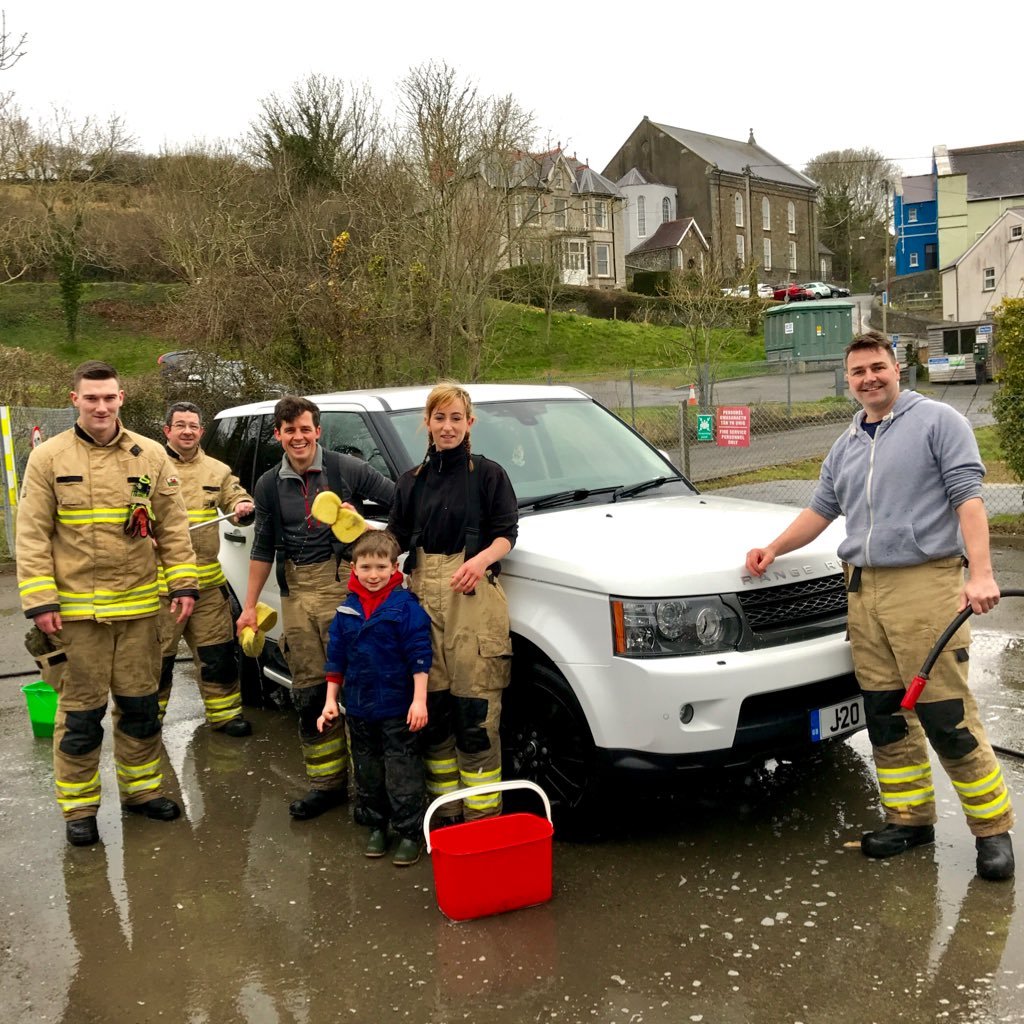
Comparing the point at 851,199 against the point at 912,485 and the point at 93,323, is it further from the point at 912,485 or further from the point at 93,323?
the point at 912,485

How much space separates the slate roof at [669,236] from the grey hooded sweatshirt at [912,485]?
6342 cm

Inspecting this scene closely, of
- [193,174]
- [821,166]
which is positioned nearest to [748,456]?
[193,174]

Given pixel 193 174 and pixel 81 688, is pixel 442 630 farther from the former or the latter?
pixel 193 174

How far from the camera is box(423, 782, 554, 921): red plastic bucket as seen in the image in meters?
3.74

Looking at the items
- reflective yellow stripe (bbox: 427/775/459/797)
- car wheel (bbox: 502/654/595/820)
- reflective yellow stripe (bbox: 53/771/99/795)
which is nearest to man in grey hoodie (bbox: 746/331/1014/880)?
car wheel (bbox: 502/654/595/820)

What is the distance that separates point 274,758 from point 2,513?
390 inches

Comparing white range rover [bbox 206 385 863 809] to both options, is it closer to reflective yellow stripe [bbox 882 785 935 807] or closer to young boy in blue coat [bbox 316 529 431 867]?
reflective yellow stripe [bbox 882 785 935 807]

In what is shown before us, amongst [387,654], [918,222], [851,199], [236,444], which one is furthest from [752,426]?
[851,199]

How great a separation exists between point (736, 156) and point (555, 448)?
76.1 m

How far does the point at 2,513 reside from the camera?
1402 cm

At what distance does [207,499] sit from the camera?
635 centimetres

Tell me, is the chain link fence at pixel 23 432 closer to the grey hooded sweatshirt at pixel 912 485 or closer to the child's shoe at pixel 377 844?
the child's shoe at pixel 377 844

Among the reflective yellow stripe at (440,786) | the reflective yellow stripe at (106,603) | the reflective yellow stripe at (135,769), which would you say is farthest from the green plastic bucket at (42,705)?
the reflective yellow stripe at (440,786)

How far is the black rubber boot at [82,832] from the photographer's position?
4.75 meters
